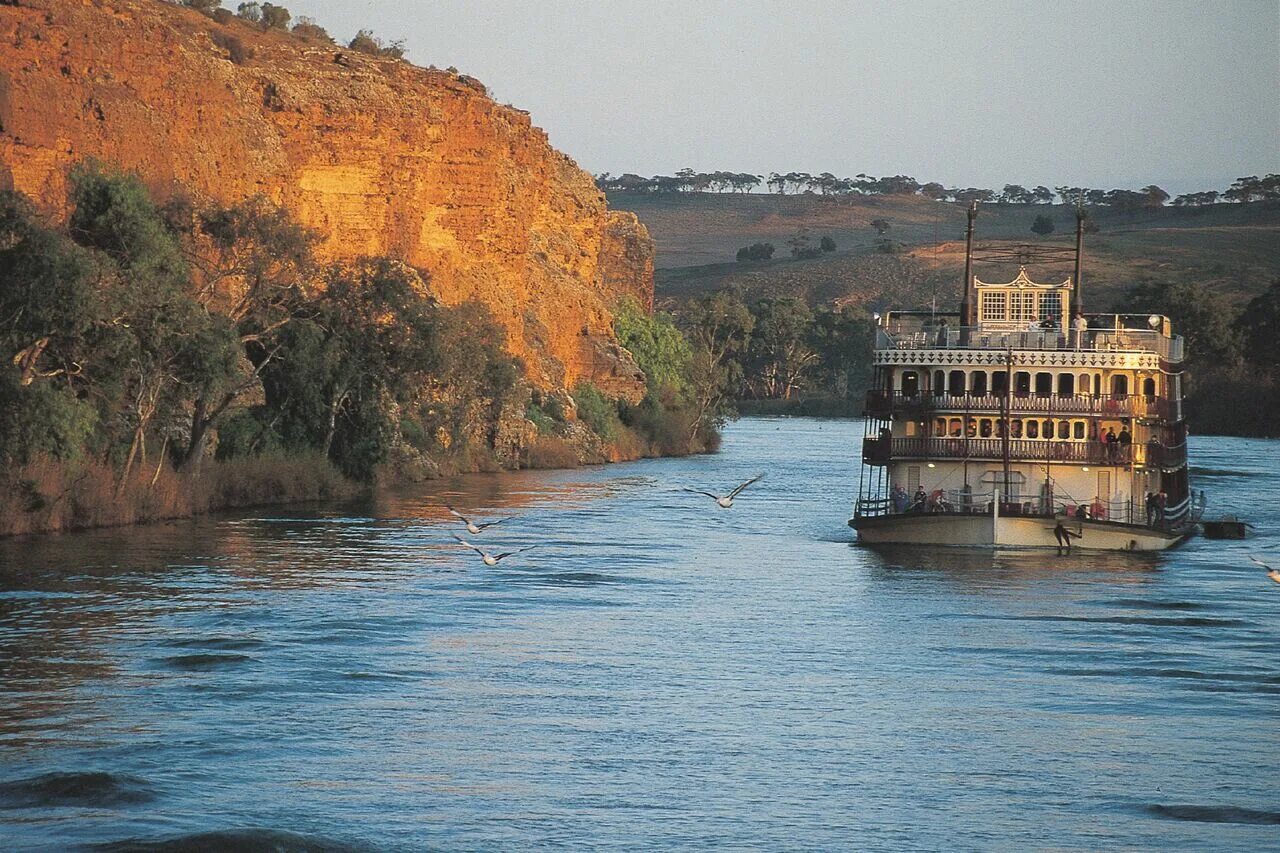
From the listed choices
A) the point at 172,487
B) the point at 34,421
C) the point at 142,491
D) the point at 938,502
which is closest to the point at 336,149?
the point at 172,487

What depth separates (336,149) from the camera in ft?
245

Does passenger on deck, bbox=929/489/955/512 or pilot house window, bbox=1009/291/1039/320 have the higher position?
pilot house window, bbox=1009/291/1039/320

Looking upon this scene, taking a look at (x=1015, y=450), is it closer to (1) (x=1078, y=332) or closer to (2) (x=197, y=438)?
(1) (x=1078, y=332)

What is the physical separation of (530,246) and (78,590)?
2568 inches

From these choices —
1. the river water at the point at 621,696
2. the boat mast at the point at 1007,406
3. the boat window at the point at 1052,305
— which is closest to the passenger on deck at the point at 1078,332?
the boat mast at the point at 1007,406

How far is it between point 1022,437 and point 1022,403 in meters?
1.04

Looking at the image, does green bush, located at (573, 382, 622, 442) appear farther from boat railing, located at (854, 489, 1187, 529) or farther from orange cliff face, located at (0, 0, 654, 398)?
boat railing, located at (854, 489, 1187, 529)

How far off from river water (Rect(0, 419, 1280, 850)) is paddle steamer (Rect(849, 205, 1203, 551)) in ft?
3.34

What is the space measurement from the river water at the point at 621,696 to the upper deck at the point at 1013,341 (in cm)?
500

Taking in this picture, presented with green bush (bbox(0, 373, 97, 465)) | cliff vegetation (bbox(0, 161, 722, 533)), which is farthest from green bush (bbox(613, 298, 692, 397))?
green bush (bbox(0, 373, 97, 465))

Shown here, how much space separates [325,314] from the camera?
57031 mm

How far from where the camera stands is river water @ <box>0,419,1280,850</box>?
67.2ft

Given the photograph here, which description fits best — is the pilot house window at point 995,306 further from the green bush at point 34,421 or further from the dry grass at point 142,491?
the green bush at point 34,421

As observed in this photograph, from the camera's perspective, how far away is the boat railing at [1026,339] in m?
44.8
